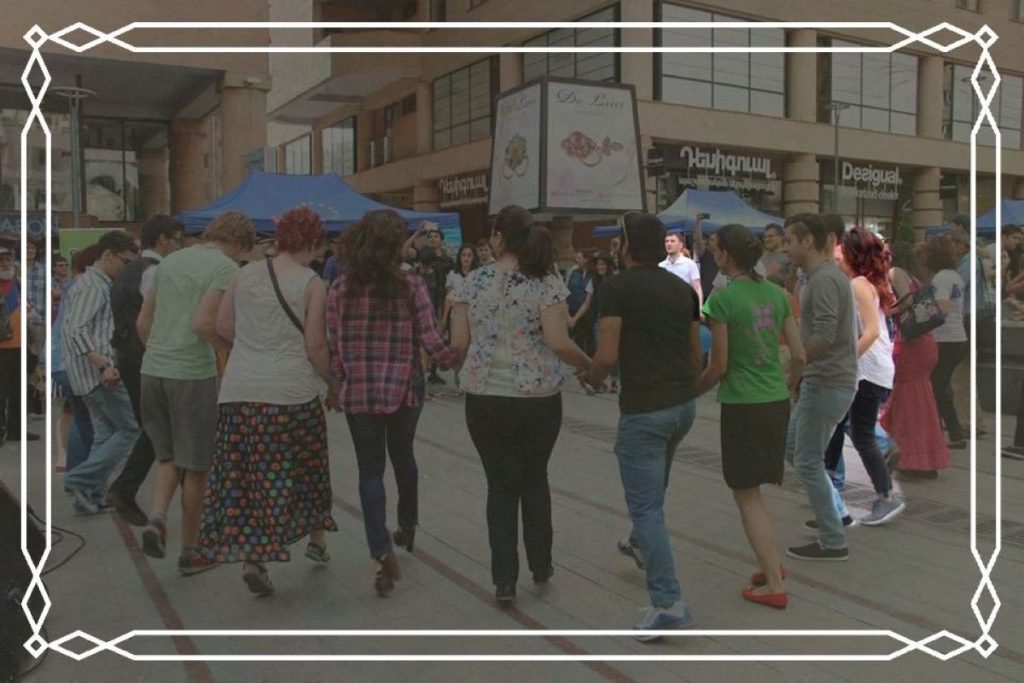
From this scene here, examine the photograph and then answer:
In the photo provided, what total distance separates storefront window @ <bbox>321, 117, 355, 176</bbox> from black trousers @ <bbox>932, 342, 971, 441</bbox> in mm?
24279

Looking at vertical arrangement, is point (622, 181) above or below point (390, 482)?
above

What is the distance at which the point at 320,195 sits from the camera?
14211 millimetres

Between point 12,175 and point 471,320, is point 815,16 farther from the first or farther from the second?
point 471,320

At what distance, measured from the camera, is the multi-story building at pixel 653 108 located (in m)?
16.1

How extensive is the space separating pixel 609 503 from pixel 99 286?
11.1 feet

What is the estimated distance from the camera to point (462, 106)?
24750mm

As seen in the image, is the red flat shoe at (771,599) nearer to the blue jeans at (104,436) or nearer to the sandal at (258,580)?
the sandal at (258,580)

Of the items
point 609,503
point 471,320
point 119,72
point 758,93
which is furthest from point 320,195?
point 758,93

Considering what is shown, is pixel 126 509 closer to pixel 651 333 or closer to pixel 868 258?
pixel 651 333

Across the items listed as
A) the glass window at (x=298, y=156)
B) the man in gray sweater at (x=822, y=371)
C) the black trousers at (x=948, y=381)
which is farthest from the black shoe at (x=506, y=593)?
the glass window at (x=298, y=156)

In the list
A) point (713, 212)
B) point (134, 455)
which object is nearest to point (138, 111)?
point (713, 212)

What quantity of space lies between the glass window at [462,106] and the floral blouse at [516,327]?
18305mm

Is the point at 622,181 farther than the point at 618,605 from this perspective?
Yes

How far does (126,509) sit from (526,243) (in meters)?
3.05
